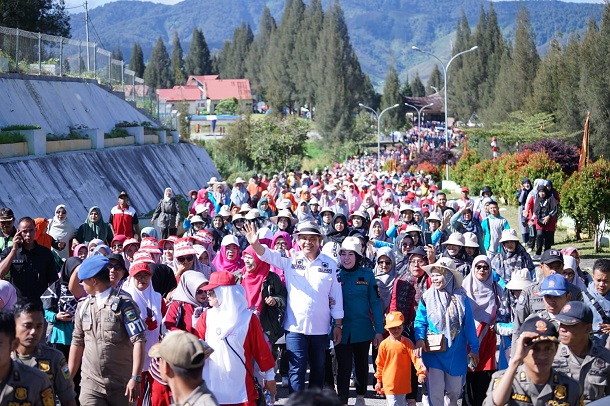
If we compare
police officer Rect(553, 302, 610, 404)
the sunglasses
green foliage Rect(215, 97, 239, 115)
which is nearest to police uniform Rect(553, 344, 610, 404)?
police officer Rect(553, 302, 610, 404)

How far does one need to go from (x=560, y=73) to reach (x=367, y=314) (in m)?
45.4

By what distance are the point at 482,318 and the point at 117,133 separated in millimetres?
22364

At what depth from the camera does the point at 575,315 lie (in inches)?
222

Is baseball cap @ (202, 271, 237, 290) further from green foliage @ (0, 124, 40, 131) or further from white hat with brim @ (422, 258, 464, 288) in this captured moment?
green foliage @ (0, 124, 40, 131)

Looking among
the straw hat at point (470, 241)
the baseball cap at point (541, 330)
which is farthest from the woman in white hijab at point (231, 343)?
the straw hat at point (470, 241)

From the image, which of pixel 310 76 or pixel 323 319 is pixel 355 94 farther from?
pixel 323 319

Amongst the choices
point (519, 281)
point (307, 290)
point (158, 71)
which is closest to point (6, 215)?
point (307, 290)

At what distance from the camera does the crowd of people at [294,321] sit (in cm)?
512

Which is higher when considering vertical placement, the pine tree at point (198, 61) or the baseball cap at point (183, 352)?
the pine tree at point (198, 61)

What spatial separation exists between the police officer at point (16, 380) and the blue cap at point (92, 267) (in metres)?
1.53

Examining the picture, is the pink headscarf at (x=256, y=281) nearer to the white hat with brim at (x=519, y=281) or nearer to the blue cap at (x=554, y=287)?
the white hat with brim at (x=519, y=281)

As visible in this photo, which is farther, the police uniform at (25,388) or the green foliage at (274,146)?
the green foliage at (274,146)

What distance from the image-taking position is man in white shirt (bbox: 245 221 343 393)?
8.64 m

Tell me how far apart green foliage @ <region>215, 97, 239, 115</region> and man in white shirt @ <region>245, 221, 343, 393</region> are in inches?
4496
